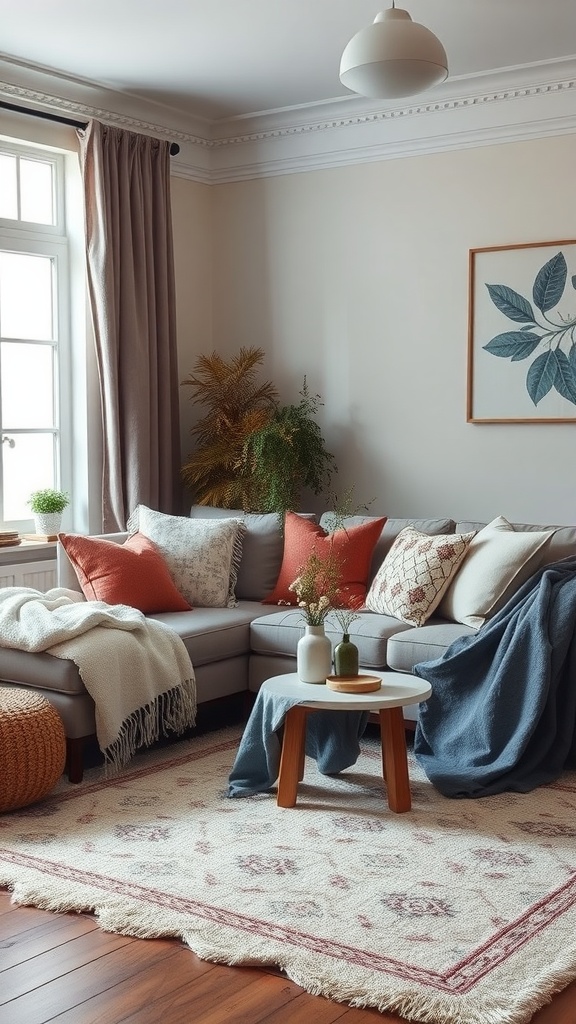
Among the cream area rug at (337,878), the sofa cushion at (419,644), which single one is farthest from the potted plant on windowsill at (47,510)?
the sofa cushion at (419,644)

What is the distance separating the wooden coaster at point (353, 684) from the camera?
3.74 metres

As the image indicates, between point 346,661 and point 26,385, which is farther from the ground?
point 26,385

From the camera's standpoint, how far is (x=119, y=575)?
4816mm

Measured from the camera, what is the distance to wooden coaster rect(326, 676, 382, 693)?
12.3 feet

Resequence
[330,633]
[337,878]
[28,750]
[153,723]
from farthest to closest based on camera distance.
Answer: [330,633] < [153,723] < [28,750] < [337,878]

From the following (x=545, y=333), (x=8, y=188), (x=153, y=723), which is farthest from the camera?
(x=8, y=188)

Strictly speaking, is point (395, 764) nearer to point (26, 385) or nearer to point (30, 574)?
point (30, 574)

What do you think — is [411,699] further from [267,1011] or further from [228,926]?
[267,1011]

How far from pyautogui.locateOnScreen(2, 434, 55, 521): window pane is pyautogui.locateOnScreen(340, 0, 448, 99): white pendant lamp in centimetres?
261

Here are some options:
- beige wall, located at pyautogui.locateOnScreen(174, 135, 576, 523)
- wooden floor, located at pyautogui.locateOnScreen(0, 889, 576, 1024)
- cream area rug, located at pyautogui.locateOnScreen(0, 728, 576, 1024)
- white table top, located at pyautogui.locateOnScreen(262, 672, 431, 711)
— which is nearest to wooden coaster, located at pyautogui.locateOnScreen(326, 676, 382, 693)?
white table top, located at pyautogui.locateOnScreen(262, 672, 431, 711)

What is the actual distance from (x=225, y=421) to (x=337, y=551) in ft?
4.13

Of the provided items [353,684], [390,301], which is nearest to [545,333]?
[390,301]

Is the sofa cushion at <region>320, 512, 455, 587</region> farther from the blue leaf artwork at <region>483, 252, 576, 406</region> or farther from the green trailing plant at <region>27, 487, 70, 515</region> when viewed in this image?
the green trailing plant at <region>27, 487, 70, 515</region>

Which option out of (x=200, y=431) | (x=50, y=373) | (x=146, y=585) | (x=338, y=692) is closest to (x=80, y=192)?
(x=50, y=373)
